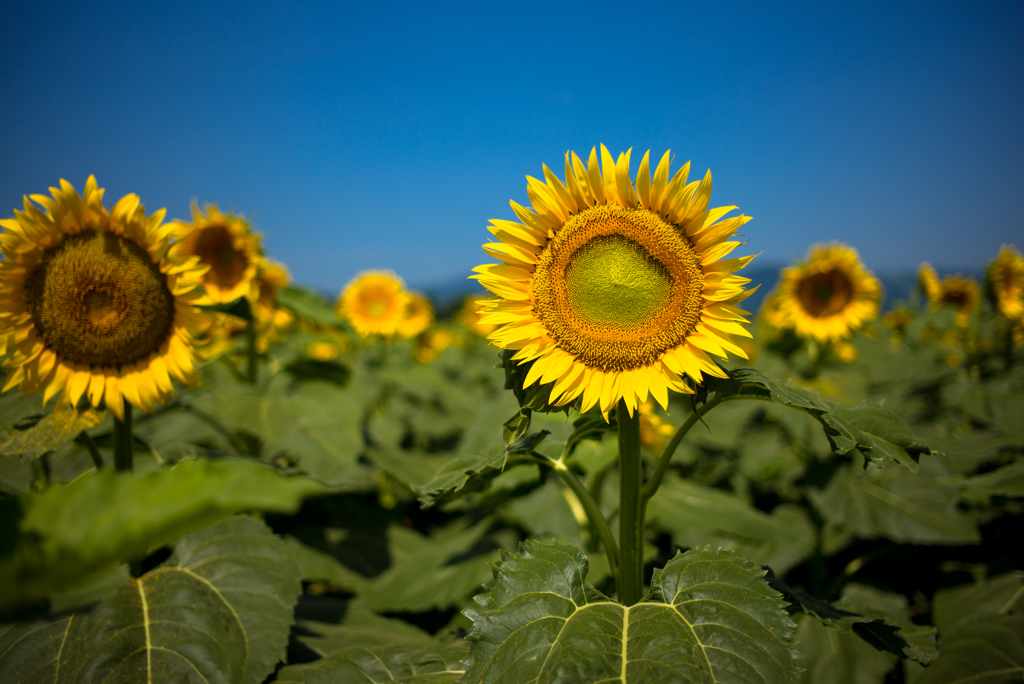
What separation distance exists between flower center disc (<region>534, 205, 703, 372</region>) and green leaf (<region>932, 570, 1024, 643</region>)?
233 centimetres

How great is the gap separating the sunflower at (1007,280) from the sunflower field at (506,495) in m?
1.53

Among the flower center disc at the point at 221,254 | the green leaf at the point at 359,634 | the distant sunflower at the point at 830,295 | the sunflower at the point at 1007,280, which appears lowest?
the green leaf at the point at 359,634

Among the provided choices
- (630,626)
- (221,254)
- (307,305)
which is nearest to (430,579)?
(630,626)

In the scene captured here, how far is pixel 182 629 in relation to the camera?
5.23 ft

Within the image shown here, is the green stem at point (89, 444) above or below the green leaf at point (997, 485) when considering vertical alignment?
below

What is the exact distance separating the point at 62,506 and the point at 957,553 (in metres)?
4.36

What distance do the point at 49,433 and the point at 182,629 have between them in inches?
37.0

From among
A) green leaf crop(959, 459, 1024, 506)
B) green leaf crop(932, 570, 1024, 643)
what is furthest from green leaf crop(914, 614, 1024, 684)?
green leaf crop(959, 459, 1024, 506)

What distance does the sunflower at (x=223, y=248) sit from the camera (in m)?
3.54

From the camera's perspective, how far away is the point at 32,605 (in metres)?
0.69

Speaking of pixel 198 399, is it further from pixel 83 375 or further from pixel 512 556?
pixel 512 556

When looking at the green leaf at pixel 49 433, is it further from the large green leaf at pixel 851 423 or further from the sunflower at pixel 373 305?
the sunflower at pixel 373 305

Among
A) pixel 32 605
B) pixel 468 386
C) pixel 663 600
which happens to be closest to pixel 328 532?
pixel 663 600

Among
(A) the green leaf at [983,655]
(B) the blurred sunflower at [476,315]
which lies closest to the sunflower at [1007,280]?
(A) the green leaf at [983,655]
